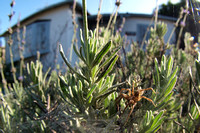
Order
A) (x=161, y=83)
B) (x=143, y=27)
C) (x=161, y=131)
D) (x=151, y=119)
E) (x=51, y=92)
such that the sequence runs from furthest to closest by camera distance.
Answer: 1. (x=143, y=27)
2. (x=51, y=92)
3. (x=161, y=131)
4. (x=161, y=83)
5. (x=151, y=119)

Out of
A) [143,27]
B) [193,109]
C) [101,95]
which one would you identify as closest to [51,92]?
[101,95]

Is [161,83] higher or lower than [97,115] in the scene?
higher

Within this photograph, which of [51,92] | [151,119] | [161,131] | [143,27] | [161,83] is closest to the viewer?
[151,119]

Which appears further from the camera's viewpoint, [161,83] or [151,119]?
[161,83]

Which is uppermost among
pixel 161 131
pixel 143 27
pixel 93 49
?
pixel 143 27

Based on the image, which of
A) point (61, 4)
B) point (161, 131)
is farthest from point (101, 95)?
point (61, 4)

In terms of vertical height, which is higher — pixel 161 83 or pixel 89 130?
pixel 161 83

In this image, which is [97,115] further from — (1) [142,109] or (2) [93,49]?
(2) [93,49]

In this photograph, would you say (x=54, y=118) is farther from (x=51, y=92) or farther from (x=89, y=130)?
(x=51, y=92)

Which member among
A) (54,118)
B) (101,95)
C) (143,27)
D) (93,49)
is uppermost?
(143,27)
